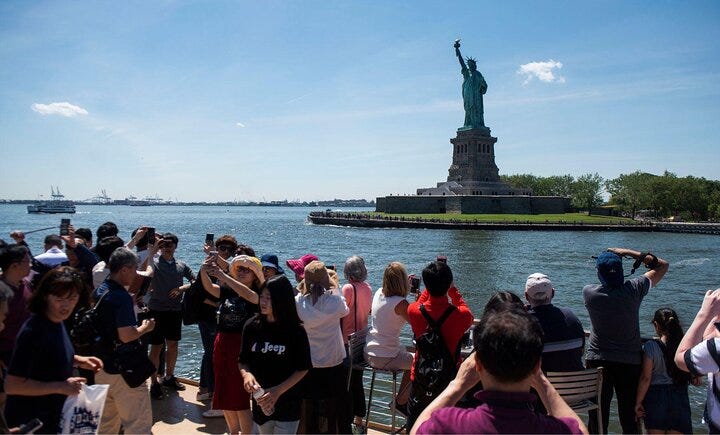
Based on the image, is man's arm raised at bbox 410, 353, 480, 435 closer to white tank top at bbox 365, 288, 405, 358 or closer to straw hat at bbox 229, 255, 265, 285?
white tank top at bbox 365, 288, 405, 358

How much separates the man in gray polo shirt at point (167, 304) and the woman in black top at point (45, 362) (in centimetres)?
284

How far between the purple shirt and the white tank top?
2.56 meters

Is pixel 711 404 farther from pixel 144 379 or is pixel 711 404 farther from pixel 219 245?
pixel 219 245

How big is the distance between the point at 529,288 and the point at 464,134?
71369 mm

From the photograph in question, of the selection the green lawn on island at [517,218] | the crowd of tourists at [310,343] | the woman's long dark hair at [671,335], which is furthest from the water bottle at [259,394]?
the green lawn on island at [517,218]

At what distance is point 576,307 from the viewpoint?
17.0 m

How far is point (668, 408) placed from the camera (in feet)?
12.8

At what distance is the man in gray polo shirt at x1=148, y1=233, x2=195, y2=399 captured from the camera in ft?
19.5

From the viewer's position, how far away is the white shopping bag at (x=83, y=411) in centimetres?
292

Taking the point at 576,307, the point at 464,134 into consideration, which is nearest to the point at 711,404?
the point at 576,307

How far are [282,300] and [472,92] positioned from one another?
73.3 metres

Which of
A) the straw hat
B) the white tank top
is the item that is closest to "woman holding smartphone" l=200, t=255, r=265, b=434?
the straw hat

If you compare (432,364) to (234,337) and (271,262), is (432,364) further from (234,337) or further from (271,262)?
(271,262)

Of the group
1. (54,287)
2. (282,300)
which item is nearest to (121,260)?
(54,287)
